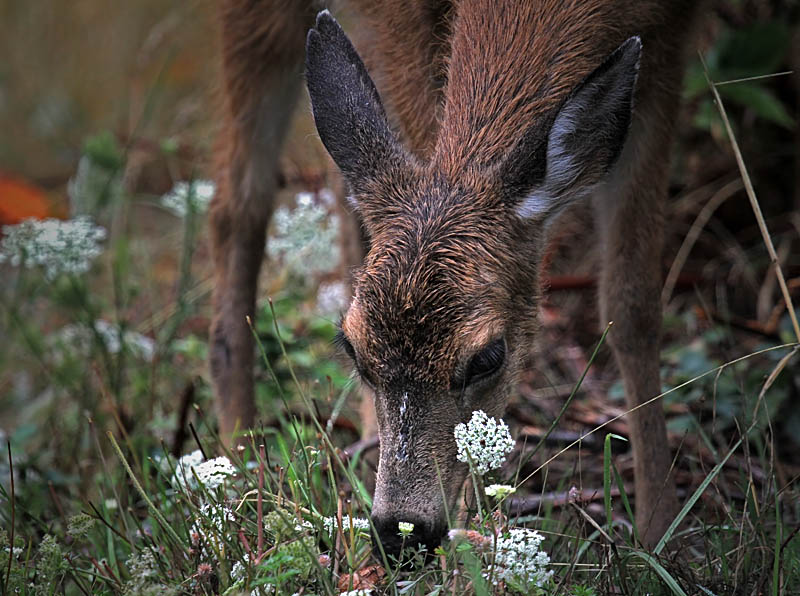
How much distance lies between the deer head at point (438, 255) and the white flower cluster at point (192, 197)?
4.67 feet

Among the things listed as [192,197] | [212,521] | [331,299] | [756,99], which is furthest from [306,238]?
[756,99]

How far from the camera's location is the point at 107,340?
15.7 ft

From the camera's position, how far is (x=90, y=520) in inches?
110

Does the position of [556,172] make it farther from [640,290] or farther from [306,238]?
[306,238]

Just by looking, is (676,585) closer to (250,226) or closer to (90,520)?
(90,520)

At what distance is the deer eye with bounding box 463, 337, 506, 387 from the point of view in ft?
10.1

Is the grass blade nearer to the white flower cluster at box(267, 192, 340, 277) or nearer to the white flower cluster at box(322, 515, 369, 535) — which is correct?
the white flower cluster at box(322, 515, 369, 535)

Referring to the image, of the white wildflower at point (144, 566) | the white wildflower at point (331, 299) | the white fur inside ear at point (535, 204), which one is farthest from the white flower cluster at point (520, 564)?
the white wildflower at point (331, 299)

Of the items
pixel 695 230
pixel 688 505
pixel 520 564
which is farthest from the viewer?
pixel 695 230

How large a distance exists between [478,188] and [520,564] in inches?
49.9

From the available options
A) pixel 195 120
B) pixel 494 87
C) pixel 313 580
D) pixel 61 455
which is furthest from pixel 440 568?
pixel 195 120

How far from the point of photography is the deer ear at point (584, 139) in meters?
3.02

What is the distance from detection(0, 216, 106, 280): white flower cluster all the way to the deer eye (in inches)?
76.1

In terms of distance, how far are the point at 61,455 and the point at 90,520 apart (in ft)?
6.23
